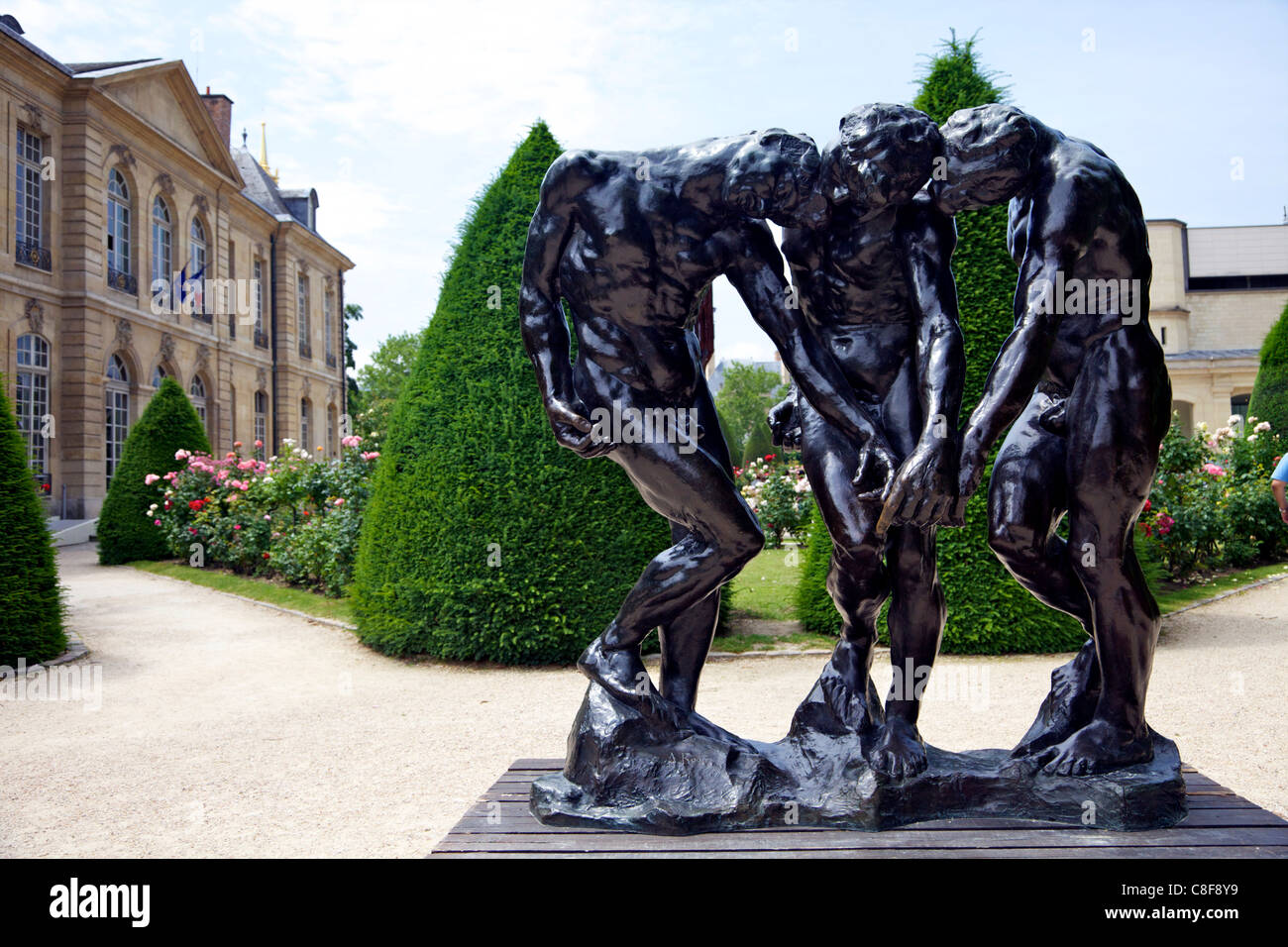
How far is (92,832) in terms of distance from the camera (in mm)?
4254

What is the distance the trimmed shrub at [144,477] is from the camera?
54.0ft

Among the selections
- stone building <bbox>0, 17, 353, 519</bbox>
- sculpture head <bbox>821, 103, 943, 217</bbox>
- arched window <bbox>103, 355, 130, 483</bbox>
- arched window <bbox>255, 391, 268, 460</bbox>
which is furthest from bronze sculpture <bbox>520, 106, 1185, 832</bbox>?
arched window <bbox>255, 391, 268, 460</bbox>

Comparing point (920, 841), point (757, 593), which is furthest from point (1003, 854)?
point (757, 593)

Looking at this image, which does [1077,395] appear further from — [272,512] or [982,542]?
[272,512]

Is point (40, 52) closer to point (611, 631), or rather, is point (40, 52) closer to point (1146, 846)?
point (611, 631)

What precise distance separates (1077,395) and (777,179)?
1.25 m

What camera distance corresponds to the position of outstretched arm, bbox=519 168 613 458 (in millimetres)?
3420

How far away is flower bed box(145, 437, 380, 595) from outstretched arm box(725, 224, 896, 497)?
329 inches

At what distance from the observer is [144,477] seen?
17000mm

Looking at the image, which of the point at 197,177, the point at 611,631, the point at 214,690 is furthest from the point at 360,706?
the point at 197,177

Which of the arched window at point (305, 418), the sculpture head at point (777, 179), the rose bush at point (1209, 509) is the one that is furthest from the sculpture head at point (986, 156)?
the arched window at point (305, 418)

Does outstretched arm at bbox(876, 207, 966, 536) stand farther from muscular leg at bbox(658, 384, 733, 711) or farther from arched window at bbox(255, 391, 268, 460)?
arched window at bbox(255, 391, 268, 460)
